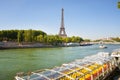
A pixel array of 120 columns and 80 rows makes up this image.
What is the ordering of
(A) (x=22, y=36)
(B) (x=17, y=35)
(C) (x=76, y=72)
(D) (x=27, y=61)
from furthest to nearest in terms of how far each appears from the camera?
(B) (x=17, y=35) < (A) (x=22, y=36) < (D) (x=27, y=61) < (C) (x=76, y=72)

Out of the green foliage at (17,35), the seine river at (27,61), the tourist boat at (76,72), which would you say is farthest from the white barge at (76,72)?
the green foliage at (17,35)

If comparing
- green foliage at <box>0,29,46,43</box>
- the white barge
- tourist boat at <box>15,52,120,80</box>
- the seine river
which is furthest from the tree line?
tourist boat at <box>15,52,120,80</box>

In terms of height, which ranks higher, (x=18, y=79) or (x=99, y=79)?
(x=18, y=79)

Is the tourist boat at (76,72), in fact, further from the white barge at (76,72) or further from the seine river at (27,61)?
the seine river at (27,61)

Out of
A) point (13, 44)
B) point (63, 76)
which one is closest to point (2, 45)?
point (13, 44)

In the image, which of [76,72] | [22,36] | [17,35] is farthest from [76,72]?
[17,35]

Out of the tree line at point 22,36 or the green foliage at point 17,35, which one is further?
the tree line at point 22,36

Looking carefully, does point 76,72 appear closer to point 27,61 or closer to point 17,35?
point 27,61

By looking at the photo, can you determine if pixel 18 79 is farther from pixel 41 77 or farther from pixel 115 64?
pixel 115 64
